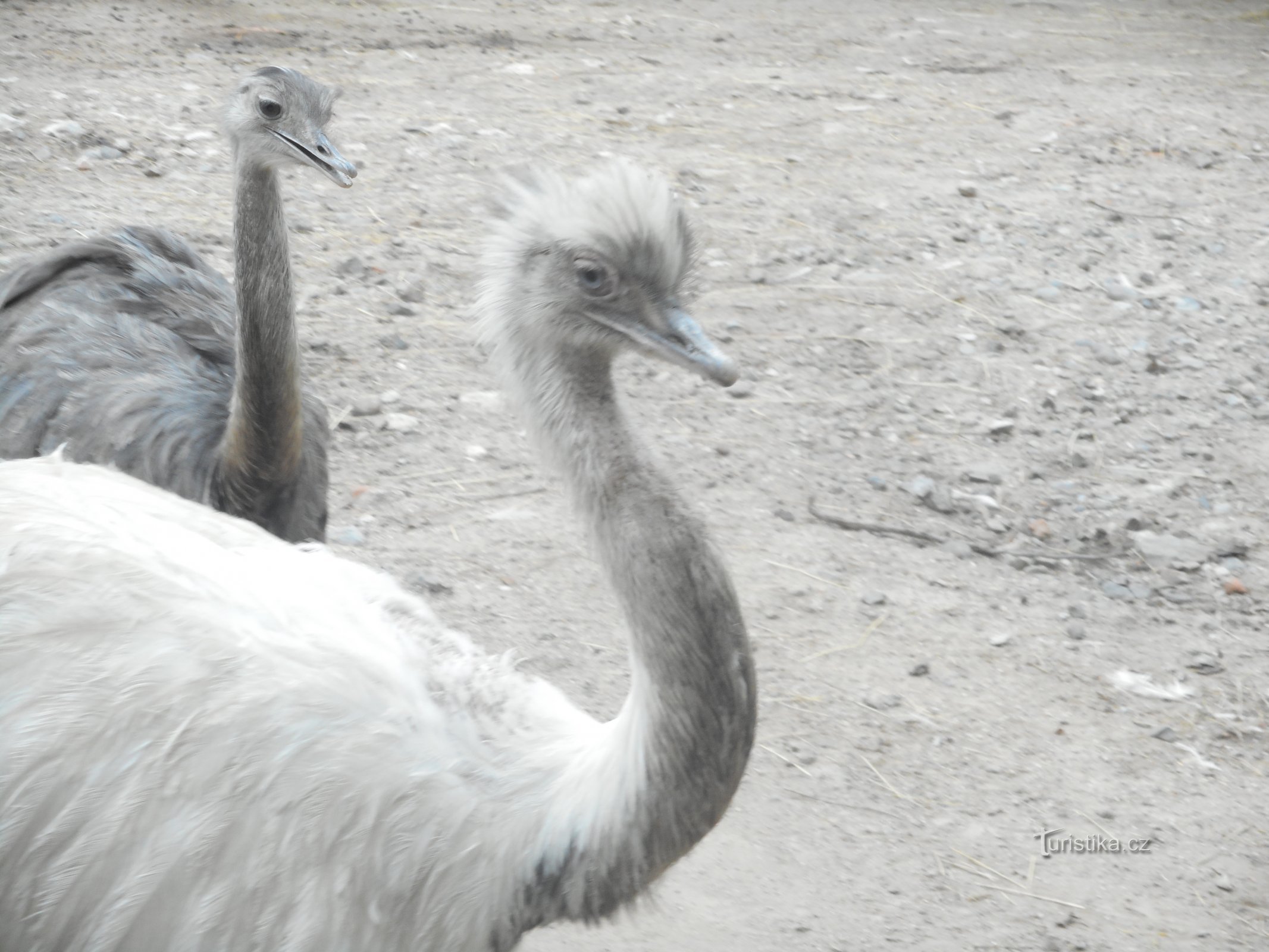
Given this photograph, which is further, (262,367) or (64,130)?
(64,130)

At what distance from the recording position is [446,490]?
13.3 ft

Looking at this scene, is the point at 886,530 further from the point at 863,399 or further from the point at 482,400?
the point at 482,400

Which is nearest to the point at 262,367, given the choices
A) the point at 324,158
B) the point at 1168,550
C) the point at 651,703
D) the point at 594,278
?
the point at 324,158

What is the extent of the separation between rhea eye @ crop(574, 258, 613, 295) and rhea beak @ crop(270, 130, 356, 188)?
4.09 ft

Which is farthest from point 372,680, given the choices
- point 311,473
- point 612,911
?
point 311,473

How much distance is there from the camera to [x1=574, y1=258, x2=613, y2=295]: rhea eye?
2127mm

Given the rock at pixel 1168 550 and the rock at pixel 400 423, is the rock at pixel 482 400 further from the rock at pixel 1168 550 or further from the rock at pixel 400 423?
the rock at pixel 1168 550

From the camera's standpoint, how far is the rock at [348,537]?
3770mm

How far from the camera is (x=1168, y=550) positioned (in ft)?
13.1

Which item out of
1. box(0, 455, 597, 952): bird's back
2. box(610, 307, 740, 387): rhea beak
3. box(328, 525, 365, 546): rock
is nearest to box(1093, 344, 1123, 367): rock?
box(328, 525, 365, 546): rock

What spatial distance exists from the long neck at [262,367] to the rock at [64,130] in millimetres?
3072

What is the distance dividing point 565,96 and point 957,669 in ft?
13.9

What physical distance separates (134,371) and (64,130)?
3.08 metres

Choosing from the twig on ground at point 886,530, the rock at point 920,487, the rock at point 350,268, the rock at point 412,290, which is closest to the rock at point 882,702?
the twig on ground at point 886,530
